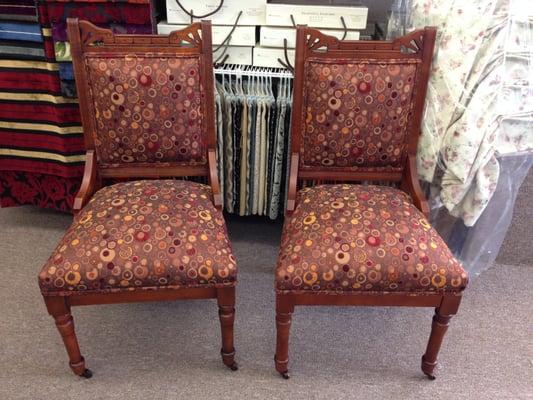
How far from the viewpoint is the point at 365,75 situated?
58.8 inches

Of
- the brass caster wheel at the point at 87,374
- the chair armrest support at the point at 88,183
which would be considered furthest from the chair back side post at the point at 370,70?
the brass caster wheel at the point at 87,374

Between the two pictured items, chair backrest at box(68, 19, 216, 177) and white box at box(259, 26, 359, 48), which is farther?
white box at box(259, 26, 359, 48)

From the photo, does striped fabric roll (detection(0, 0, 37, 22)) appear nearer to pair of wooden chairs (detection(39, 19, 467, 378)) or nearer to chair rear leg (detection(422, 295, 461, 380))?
pair of wooden chairs (detection(39, 19, 467, 378))

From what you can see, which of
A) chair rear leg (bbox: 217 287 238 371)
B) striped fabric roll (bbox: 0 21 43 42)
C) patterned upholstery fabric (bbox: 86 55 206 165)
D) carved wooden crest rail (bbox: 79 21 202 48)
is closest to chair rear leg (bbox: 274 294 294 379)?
chair rear leg (bbox: 217 287 238 371)

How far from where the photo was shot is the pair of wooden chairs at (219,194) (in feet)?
4.33

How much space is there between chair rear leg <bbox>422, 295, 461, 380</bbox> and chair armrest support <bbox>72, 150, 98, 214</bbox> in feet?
3.65

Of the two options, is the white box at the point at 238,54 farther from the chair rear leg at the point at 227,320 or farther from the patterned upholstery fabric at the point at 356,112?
the chair rear leg at the point at 227,320

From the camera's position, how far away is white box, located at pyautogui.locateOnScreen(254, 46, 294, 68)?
1.79 metres

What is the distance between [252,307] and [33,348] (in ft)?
2.48

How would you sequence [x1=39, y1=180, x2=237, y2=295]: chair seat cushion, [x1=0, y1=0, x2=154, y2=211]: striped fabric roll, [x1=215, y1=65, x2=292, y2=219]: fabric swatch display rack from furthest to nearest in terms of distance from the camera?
[x1=215, y1=65, x2=292, y2=219]: fabric swatch display rack
[x1=0, y1=0, x2=154, y2=211]: striped fabric roll
[x1=39, y1=180, x2=237, y2=295]: chair seat cushion

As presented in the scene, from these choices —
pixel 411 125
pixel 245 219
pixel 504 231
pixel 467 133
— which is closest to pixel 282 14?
pixel 411 125

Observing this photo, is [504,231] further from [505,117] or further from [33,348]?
[33,348]

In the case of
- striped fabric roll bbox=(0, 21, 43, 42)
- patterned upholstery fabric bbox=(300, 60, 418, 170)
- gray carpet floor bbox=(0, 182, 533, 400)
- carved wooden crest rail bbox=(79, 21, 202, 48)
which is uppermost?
carved wooden crest rail bbox=(79, 21, 202, 48)

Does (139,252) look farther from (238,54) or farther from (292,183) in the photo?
(238,54)
